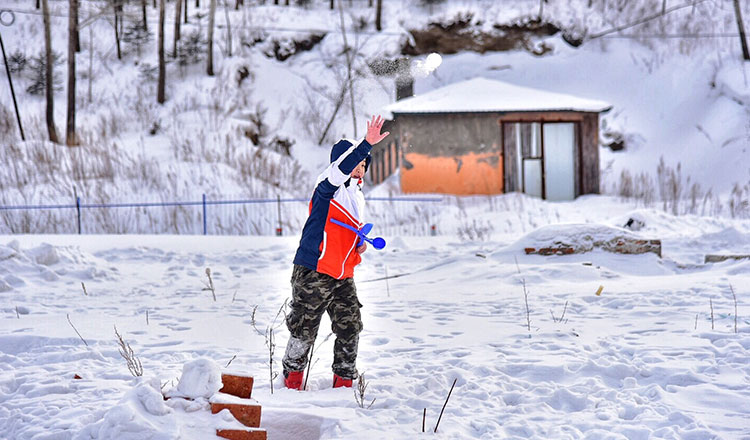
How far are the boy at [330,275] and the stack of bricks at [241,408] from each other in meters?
0.79

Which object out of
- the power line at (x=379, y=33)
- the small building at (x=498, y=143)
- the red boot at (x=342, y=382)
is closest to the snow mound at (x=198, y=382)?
the red boot at (x=342, y=382)

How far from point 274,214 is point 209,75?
52.4ft

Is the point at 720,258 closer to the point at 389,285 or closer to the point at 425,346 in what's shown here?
the point at 389,285

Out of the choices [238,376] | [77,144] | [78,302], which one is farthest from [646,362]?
A: [77,144]

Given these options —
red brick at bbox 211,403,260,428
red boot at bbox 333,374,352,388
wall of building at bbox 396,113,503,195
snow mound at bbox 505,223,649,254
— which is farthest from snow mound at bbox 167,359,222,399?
wall of building at bbox 396,113,503,195

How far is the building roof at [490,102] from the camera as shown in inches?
806

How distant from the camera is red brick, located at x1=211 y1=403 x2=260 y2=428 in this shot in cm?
321

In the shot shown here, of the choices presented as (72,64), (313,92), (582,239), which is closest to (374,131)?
(582,239)

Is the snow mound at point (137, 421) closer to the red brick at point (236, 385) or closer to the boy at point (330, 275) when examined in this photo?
the red brick at point (236, 385)

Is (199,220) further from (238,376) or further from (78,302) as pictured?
(238,376)

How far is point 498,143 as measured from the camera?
68.9ft

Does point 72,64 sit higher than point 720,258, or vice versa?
point 72,64

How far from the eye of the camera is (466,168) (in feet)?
68.5

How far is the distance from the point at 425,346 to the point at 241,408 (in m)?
2.38
